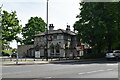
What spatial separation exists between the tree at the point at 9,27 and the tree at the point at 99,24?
11516 mm

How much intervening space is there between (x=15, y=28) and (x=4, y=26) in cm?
222

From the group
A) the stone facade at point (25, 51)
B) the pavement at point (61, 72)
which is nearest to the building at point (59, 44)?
the stone facade at point (25, 51)

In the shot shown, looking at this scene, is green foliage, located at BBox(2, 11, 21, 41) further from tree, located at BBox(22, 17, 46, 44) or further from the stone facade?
tree, located at BBox(22, 17, 46, 44)

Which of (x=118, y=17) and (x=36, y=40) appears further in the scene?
(x=36, y=40)

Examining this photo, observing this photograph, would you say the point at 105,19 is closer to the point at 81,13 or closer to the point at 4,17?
the point at 81,13

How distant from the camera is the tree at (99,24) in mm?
58500

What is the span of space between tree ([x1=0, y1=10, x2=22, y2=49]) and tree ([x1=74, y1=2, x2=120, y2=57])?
1152 centimetres

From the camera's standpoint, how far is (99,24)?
188 ft

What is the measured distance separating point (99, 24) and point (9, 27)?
17.5m

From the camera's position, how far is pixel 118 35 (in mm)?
61531

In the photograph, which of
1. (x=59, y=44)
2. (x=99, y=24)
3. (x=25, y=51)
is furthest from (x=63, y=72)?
(x=25, y=51)

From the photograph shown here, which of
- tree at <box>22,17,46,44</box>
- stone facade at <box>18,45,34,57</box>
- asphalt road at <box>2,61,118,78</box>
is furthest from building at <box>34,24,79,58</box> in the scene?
asphalt road at <box>2,61,118,78</box>

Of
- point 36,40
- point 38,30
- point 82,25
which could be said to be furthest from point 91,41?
point 38,30

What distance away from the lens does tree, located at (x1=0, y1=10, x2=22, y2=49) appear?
6105 cm
